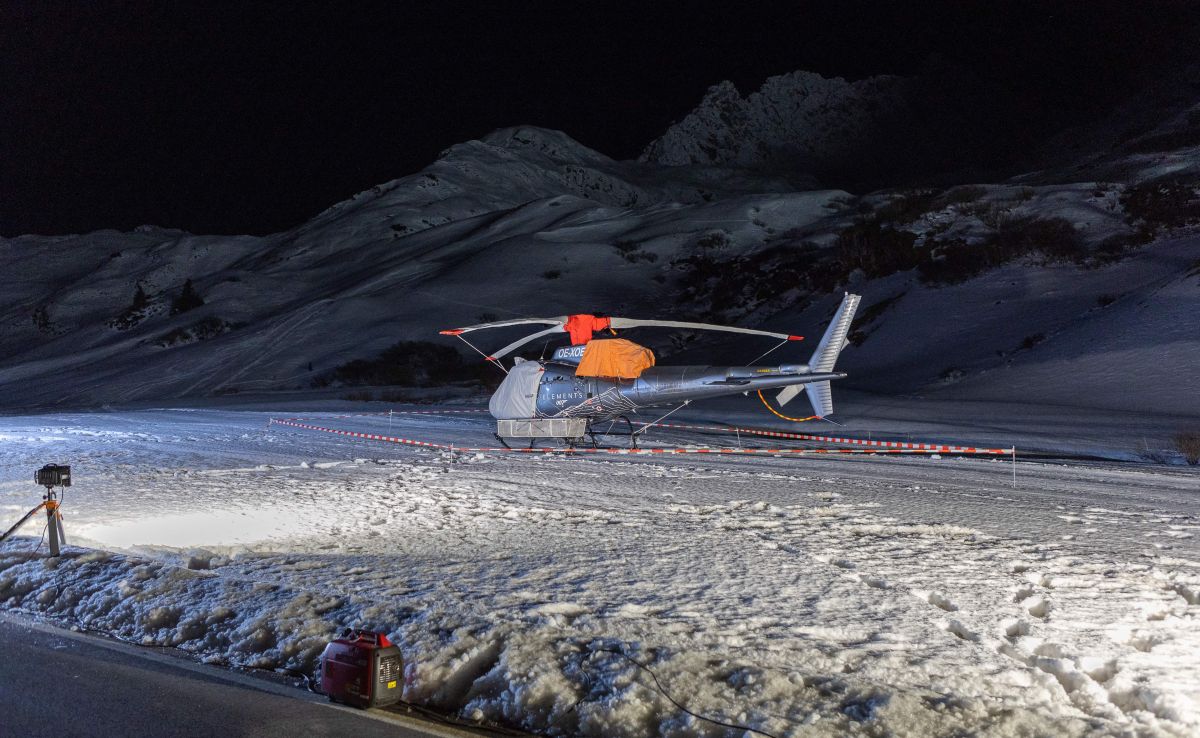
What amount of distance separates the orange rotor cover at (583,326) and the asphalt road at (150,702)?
10446 mm

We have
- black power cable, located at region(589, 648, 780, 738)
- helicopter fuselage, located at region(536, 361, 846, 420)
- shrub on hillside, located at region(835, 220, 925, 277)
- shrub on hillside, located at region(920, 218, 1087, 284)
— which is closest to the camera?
black power cable, located at region(589, 648, 780, 738)

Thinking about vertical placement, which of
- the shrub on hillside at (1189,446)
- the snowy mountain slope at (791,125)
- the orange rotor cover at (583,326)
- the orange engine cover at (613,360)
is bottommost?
the shrub on hillside at (1189,446)

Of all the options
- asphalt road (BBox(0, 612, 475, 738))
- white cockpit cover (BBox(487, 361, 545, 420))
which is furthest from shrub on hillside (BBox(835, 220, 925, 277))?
asphalt road (BBox(0, 612, 475, 738))

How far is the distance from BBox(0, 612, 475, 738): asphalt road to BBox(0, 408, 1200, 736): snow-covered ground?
13.0 inches

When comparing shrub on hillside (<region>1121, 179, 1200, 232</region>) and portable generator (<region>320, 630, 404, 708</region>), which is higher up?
shrub on hillside (<region>1121, 179, 1200, 232</region>)

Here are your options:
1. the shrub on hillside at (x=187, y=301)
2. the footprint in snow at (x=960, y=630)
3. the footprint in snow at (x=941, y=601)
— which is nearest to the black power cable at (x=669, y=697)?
the footprint in snow at (x=960, y=630)

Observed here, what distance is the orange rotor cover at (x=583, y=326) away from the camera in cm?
1574

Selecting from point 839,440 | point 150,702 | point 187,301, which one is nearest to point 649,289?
point 839,440

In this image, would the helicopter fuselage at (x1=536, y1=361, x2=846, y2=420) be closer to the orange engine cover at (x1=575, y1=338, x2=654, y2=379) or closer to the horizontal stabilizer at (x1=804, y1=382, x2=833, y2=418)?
the orange engine cover at (x1=575, y1=338, x2=654, y2=379)

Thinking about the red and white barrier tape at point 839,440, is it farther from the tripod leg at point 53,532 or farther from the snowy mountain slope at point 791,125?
the snowy mountain slope at point 791,125

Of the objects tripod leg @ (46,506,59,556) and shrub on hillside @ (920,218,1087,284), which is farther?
shrub on hillside @ (920,218,1087,284)

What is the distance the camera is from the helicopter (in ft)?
47.9

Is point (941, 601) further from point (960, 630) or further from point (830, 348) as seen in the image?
point (830, 348)

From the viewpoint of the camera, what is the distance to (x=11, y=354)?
73250 millimetres
